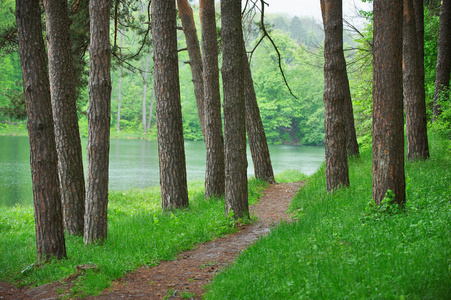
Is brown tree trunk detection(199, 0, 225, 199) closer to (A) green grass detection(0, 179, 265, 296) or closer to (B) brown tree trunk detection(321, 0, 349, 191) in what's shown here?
(A) green grass detection(0, 179, 265, 296)

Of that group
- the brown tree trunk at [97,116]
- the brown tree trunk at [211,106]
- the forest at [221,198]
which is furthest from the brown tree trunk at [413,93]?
the brown tree trunk at [97,116]

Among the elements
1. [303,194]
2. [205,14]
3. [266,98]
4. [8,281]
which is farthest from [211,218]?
→ [266,98]

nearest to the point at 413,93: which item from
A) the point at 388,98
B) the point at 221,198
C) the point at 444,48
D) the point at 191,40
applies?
the point at 444,48

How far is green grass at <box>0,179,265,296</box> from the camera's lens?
4.86 metres

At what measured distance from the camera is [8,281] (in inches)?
199

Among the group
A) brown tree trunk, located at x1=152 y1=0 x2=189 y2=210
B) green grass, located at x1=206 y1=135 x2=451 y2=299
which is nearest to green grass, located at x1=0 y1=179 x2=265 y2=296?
brown tree trunk, located at x1=152 y1=0 x2=189 y2=210

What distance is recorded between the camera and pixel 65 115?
6.89 meters

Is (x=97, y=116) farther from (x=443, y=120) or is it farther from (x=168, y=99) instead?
(x=443, y=120)

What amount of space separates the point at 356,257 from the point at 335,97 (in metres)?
4.66

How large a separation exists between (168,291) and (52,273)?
6.32 feet

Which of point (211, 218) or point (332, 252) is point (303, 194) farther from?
point (332, 252)

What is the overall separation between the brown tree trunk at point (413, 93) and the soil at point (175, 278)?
496 cm

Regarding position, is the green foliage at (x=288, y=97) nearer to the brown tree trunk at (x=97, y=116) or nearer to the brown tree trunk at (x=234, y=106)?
the brown tree trunk at (x=234, y=106)

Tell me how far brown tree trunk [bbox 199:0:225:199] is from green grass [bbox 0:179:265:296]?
59 cm
